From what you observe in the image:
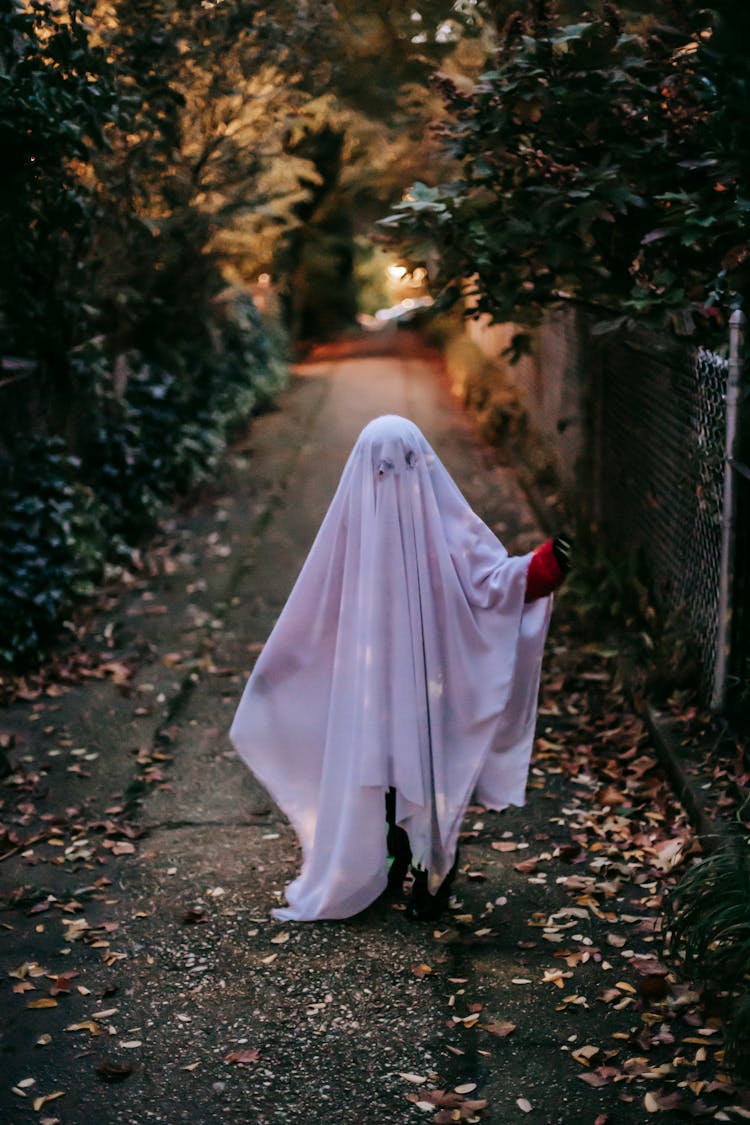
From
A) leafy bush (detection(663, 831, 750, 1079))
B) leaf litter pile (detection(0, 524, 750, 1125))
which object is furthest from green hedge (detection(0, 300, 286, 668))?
leafy bush (detection(663, 831, 750, 1079))

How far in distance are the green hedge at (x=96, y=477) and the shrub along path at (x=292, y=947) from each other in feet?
1.79

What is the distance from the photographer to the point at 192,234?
32.9 ft

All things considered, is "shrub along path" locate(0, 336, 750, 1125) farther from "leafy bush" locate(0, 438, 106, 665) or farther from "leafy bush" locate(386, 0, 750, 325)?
"leafy bush" locate(386, 0, 750, 325)

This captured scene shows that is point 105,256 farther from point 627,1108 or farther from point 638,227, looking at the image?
point 627,1108

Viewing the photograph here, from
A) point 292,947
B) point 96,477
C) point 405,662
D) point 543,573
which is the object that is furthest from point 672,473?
point 96,477

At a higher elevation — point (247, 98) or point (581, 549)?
point (247, 98)

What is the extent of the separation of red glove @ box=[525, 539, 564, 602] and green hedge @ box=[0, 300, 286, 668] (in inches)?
155

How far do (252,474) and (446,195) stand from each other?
718 cm

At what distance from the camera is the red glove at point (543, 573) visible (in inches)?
168

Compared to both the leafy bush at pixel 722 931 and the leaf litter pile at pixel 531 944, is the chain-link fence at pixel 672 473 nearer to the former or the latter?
the leaf litter pile at pixel 531 944

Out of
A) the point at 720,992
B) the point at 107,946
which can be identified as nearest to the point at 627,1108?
the point at 720,992

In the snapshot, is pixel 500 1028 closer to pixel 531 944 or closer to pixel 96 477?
pixel 531 944

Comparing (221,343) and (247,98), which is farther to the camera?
(221,343)

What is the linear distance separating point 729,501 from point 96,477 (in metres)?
5.97
